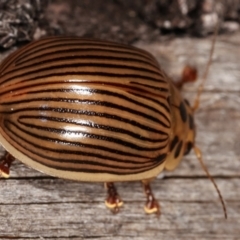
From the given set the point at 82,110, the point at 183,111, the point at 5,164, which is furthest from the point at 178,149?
the point at 5,164

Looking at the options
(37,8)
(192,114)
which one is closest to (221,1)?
(192,114)

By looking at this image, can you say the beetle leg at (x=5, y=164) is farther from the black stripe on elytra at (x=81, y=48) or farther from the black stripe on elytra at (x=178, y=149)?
the black stripe on elytra at (x=178, y=149)

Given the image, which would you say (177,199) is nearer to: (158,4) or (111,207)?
(111,207)

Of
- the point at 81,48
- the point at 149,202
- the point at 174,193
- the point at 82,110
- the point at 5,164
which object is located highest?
the point at 81,48

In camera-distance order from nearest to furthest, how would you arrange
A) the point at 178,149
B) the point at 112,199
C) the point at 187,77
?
the point at 112,199 → the point at 178,149 → the point at 187,77

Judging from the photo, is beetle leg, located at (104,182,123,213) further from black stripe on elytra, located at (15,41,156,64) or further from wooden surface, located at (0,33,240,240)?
black stripe on elytra, located at (15,41,156,64)

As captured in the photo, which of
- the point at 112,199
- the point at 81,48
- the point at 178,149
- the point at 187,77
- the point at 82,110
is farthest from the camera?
the point at 187,77

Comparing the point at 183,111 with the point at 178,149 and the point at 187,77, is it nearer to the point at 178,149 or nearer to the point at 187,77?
the point at 178,149
